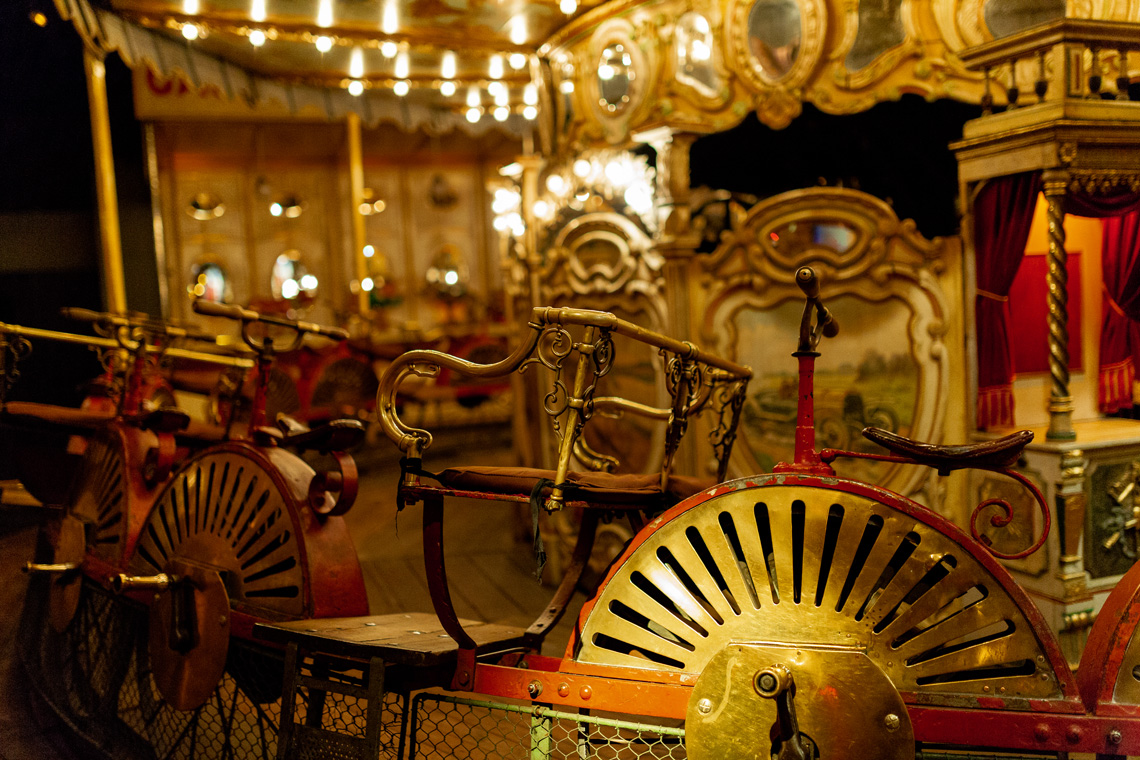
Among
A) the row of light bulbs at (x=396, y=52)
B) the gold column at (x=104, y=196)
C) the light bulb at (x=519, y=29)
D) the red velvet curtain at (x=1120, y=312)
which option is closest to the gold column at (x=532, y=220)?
the row of light bulbs at (x=396, y=52)

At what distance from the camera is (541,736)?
2.48 meters

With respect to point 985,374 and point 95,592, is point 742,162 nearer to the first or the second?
point 985,374

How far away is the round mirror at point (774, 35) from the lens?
17.6ft

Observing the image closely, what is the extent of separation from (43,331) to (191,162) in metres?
10.3

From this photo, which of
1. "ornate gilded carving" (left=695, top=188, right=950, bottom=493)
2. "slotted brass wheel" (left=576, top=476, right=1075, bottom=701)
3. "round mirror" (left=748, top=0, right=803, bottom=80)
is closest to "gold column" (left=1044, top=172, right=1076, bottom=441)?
"ornate gilded carving" (left=695, top=188, right=950, bottom=493)

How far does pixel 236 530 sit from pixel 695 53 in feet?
13.5

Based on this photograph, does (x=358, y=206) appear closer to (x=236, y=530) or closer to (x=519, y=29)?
(x=519, y=29)

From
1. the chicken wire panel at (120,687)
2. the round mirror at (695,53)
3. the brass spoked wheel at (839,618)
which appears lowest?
the chicken wire panel at (120,687)

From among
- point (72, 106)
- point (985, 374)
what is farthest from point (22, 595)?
point (985, 374)

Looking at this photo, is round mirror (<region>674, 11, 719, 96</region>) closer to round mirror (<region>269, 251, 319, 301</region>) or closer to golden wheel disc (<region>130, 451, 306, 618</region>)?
golden wheel disc (<region>130, 451, 306, 618</region>)

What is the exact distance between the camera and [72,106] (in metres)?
4.58

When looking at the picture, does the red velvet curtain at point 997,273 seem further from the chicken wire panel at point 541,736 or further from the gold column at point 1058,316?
the chicken wire panel at point 541,736

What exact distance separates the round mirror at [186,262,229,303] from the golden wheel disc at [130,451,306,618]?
10864 millimetres

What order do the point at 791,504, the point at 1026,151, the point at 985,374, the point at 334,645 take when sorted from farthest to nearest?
the point at 985,374 → the point at 1026,151 → the point at 334,645 → the point at 791,504
